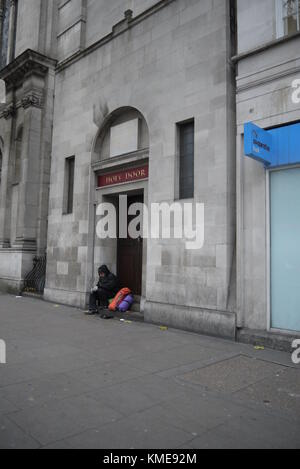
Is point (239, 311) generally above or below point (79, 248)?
below

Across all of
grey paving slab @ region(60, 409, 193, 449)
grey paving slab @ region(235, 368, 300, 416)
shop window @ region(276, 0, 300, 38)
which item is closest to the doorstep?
grey paving slab @ region(235, 368, 300, 416)

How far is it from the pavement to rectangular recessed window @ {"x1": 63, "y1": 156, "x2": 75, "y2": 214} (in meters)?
6.26

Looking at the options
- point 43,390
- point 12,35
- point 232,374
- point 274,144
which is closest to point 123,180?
point 274,144

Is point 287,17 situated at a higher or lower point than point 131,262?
higher

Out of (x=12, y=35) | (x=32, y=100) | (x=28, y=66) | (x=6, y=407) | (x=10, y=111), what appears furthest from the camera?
(x=12, y=35)

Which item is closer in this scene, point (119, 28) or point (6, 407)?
point (6, 407)

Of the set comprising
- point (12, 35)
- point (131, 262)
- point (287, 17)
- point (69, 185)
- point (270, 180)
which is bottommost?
point (131, 262)

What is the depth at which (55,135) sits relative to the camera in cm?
1441

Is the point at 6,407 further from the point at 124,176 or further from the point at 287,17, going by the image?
the point at 287,17

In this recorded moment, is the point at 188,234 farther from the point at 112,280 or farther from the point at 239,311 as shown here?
the point at 112,280

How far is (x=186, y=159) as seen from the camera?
32.6ft

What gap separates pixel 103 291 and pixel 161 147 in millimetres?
4385
